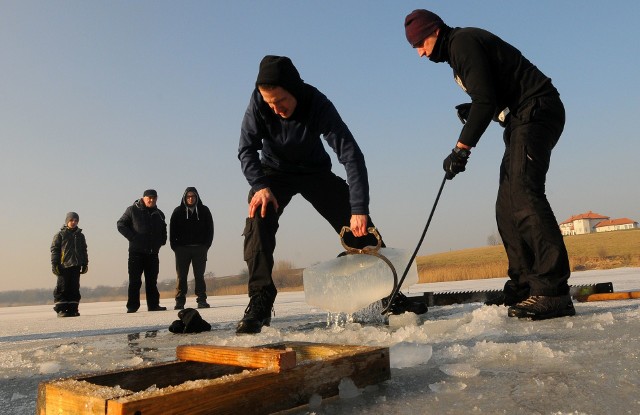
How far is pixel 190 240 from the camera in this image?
874cm

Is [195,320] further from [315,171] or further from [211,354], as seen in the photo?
[211,354]

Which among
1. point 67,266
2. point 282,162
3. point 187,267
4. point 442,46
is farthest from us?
point 67,266

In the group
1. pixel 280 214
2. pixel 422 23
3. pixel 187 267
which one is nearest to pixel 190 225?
pixel 187 267

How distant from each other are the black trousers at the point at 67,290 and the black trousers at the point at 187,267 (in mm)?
1956

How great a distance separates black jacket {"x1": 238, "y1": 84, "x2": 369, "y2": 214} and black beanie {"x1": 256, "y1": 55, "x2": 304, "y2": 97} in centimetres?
20

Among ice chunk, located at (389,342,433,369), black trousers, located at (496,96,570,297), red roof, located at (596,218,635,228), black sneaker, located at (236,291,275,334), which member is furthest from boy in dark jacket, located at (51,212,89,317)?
red roof, located at (596,218,635,228)

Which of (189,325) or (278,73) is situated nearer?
(278,73)

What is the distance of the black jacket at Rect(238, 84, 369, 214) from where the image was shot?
3668 mm

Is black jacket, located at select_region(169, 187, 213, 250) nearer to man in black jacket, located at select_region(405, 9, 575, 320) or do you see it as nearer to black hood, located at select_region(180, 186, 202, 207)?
black hood, located at select_region(180, 186, 202, 207)

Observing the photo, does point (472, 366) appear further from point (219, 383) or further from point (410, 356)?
point (219, 383)

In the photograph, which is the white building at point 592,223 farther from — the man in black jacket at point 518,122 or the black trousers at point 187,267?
the man in black jacket at point 518,122

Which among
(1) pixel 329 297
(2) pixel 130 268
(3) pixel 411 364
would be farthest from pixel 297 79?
(2) pixel 130 268

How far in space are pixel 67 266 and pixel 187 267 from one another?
220cm

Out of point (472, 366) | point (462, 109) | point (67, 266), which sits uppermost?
point (462, 109)
